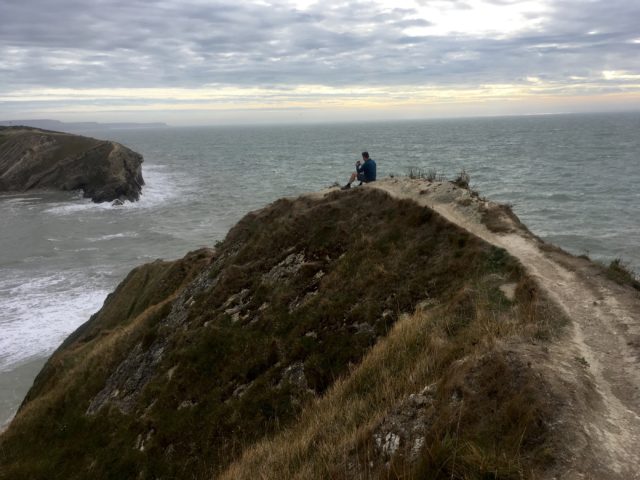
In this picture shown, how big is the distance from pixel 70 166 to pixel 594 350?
111337mm

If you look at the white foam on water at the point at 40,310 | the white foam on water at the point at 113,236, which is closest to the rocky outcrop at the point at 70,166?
the white foam on water at the point at 113,236

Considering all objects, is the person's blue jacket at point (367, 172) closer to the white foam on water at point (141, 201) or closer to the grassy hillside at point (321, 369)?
the grassy hillside at point (321, 369)

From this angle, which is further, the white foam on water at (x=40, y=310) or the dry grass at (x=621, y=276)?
the white foam on water at (x=40, y=310)

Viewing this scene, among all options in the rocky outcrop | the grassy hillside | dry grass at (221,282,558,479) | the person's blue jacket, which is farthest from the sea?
dry grass at (221,282,558,479)

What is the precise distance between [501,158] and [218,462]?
101203 millimetres

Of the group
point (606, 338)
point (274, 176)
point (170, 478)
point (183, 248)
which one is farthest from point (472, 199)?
point (274, 176)

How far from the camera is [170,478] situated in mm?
12250

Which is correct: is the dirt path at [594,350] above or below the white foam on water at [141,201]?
above

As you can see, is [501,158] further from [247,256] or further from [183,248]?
[247,256]

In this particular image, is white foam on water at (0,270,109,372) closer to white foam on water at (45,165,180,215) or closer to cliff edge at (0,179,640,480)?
cliff edge at (0,179,640,480)

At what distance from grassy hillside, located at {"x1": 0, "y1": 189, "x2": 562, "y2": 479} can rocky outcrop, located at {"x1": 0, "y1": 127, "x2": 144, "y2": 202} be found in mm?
72331

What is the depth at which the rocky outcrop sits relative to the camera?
295ft

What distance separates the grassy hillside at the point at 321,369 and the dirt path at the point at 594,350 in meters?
0.44

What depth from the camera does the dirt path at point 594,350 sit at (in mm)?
6129
